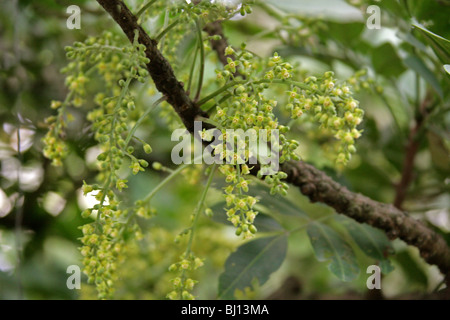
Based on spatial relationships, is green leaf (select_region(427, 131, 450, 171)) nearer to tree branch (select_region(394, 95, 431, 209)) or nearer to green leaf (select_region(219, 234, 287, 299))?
tree branch (select_region(394, 95, 431, 209))

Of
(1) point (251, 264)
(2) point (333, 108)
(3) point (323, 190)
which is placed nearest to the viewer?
(2) point (333, 108)

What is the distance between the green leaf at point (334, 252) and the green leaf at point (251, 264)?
8 cm

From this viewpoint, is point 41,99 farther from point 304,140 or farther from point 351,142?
point 351,142

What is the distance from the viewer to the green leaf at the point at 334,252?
1.01m

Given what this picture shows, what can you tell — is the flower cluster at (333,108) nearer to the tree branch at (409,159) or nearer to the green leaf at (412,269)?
the tree branch at (409,159)

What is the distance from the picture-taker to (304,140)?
1.75m

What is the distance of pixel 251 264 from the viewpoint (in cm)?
109

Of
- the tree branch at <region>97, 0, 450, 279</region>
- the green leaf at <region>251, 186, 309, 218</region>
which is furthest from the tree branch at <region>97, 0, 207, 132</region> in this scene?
the green leaf at <region>251, 186, 309, 218</region>

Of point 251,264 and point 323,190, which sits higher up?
point 323,190

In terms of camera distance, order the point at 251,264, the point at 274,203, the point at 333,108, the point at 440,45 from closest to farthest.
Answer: the point at 333,108, the point at 440,45, the point at 251,264, the point at 274,203

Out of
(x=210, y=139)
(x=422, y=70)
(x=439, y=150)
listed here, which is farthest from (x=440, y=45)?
(x=439, y=150)

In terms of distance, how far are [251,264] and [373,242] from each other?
29cm

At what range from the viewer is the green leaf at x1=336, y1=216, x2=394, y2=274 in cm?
109

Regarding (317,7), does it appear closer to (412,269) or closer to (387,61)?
(387,61)
